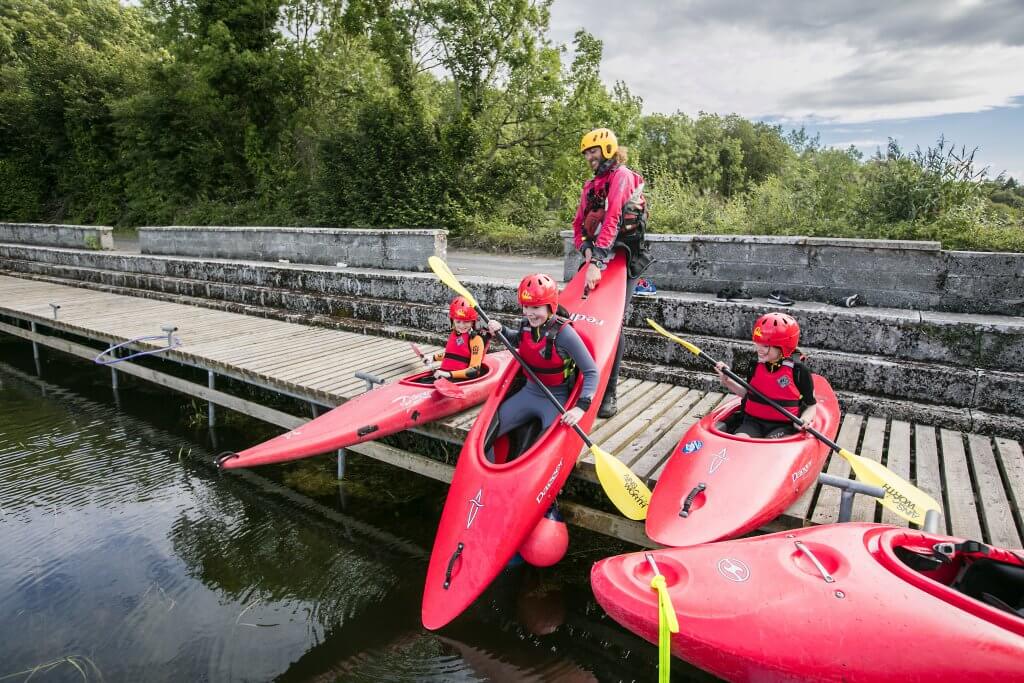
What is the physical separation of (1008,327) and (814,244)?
5.33ft

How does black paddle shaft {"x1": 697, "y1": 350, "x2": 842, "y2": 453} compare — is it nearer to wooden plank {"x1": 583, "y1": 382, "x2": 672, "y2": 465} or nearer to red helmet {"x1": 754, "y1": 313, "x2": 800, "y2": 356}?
red helmet {"x1": 754, "y1": 313, "x2": 800, "y2": 356}

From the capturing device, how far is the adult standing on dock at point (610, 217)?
400 centimetres

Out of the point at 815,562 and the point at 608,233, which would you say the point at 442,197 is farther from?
the point at 815,562

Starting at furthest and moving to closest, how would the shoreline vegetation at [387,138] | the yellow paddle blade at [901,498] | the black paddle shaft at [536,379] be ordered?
the shoreline vegetation at [387,138]
the black paddle shaft at [536,379]
the yellow paddle blade at [901,498]

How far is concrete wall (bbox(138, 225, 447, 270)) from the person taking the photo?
7611mm

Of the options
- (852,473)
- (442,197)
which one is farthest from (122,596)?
(442,197)

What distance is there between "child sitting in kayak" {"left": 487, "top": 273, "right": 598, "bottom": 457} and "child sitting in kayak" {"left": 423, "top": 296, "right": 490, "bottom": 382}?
634 millimetres

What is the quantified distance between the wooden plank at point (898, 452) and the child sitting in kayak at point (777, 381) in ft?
2.08

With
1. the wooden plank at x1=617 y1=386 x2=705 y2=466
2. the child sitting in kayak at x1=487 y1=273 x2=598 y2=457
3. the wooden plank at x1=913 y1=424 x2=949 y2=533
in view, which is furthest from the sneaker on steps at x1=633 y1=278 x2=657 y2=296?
the wooden plank at x1=913 y1=424 x2=949 y2=533

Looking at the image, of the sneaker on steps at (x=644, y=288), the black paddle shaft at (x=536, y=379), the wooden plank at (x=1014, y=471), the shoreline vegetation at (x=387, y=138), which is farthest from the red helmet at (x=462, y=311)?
the shoreline vegetation at (x=387, y=138)

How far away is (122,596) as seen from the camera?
143 inches

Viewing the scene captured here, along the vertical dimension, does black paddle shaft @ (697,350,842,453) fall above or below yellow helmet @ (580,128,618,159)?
below

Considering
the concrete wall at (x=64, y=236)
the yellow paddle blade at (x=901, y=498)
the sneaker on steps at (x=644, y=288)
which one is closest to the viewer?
the yellow paddle blade at (x=901, y=498)

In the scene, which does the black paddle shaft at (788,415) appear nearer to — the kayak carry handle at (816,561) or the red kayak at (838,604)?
the red kayak at (838,604)
